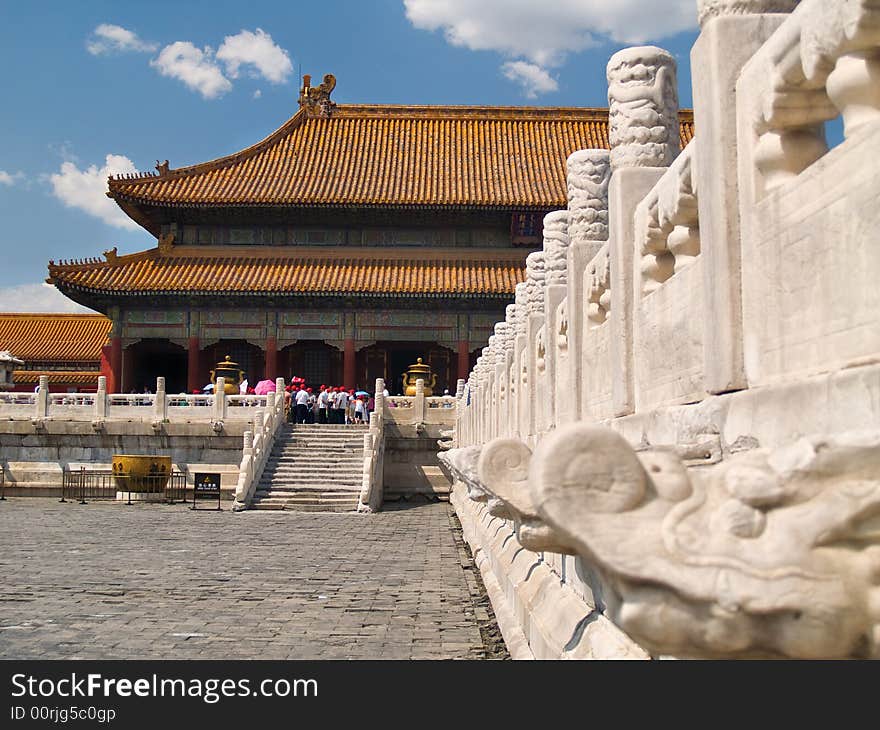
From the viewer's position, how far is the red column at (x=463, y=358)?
30.6 meters

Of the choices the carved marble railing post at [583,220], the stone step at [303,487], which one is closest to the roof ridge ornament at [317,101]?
the stone step at [303,487]

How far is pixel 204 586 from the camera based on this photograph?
9281 millimetres

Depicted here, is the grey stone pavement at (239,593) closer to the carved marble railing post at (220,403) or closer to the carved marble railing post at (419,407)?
the carved marble railing post at (220,403)

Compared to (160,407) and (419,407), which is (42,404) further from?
(419,407)

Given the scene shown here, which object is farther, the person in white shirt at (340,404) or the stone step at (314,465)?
the person in white shirt at (340,404)

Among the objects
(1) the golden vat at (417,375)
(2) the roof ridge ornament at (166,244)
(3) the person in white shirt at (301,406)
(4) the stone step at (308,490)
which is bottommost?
(4) the stone step at (308,490)

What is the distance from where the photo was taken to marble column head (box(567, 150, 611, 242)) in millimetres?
6141

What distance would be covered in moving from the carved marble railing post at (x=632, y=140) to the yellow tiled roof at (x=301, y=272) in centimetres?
2485

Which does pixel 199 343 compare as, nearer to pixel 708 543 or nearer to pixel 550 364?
pixel 550 364

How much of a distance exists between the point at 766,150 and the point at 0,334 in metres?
43.1

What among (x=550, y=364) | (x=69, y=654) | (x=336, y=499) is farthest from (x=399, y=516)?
(x=69, y=654)

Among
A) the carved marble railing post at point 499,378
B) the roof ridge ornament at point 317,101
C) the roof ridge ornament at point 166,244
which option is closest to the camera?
the carved marble railing post at point 499,378

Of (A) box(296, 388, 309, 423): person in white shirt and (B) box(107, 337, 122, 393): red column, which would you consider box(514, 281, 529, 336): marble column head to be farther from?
(B) box(107, 337, 122, 393): red column

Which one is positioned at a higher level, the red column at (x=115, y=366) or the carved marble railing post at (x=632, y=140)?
the red column at (x=115, y=366)
